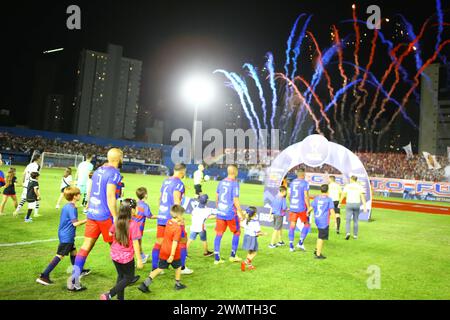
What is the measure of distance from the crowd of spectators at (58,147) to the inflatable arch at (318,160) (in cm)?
3918

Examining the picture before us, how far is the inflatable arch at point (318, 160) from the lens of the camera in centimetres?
1820

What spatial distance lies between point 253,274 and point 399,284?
3116 mm

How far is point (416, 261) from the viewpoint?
10000 millimetres

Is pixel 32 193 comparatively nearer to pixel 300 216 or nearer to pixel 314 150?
pixel 300 216

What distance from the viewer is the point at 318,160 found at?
18.2 meters

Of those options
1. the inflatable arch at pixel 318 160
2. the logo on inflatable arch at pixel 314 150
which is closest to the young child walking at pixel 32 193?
the inflatable arch at pixel 318 160

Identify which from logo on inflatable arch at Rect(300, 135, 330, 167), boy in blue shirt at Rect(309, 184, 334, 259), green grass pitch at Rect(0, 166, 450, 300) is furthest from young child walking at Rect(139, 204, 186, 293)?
logo on inflatable arch at Rect(300, 135, 330, 167)

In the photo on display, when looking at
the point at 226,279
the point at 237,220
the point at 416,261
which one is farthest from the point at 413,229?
the point at 226,279

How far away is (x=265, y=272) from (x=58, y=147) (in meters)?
57.2

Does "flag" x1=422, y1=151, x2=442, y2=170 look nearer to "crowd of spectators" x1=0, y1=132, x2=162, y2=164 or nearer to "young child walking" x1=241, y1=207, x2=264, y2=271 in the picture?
"crowd of spectators" x1=0, y1=132, x2=162, y2=164

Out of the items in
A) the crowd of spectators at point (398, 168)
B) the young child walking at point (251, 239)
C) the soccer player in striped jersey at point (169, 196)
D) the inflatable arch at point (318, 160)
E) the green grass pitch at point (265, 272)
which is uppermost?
the crowd of spectators at point (398, 168)

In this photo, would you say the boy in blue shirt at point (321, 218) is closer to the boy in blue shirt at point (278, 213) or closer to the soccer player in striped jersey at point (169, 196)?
the boy in blue shirt at point (278, 213)

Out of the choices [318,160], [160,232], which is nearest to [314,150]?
[318,160]

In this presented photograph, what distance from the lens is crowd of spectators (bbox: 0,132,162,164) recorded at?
166 feet
